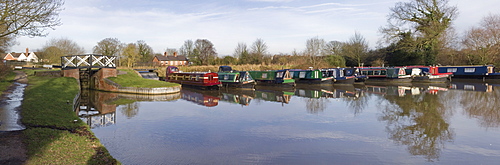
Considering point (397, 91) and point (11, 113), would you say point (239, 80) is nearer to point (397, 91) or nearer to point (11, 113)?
point (397, 91)

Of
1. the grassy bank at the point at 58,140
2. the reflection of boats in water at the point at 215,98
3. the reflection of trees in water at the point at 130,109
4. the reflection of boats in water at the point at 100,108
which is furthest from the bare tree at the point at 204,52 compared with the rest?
the grassy bank at the point at 58,140

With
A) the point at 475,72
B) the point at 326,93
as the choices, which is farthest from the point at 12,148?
the point at 475,72

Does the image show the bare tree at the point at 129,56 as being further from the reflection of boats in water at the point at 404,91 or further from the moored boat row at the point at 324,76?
the reflection of boats in water at the point at 404,91

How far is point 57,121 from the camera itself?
7.96 metres

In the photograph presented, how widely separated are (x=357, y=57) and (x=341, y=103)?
95.9 ft

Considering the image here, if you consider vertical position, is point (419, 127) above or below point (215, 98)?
below

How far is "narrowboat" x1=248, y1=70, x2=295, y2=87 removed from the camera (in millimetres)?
24672

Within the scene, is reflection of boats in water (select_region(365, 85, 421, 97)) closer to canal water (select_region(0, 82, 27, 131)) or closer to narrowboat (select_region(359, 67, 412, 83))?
narrowboat (select_region(359, 67, 412, 83))

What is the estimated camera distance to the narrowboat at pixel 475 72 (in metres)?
27.7

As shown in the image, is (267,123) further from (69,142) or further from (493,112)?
(493,112)

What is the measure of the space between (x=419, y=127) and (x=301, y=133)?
368cm

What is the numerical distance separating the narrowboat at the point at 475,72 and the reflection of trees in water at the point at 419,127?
18.1 meters

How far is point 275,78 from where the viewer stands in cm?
2561

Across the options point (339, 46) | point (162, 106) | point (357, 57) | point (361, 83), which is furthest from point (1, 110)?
point (339, 46)
